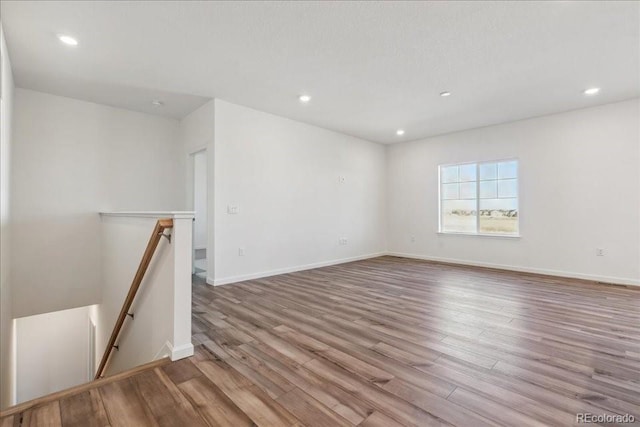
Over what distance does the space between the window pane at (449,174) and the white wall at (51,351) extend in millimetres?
7544

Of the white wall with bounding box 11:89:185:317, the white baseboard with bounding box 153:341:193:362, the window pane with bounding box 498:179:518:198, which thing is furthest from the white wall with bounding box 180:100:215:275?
the window pane with bounding box 498:179:518:198

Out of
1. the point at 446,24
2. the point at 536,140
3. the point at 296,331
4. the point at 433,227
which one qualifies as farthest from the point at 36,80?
the point at 536,140

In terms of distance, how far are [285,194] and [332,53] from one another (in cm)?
260

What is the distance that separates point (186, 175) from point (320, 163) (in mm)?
2482

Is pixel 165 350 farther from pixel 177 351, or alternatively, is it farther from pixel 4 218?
pixel 4 218

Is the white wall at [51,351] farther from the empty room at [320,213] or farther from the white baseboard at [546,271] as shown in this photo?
the white baseboard at [546,271]

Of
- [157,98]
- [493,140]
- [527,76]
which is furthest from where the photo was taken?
[493,140]

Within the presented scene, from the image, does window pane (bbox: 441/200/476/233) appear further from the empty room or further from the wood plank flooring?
the wood plank flooring

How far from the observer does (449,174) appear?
6.28 m

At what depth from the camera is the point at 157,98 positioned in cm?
420

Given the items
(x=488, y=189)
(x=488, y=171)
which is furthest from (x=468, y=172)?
(x=488, y=189)

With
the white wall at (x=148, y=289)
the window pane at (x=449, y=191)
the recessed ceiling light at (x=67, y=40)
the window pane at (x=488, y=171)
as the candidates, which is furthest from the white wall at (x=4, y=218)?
the window pane at (x=488, y=171)

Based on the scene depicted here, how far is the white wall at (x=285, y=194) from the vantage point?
4.36 metres

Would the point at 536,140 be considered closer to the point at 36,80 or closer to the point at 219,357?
the point at 219,357
